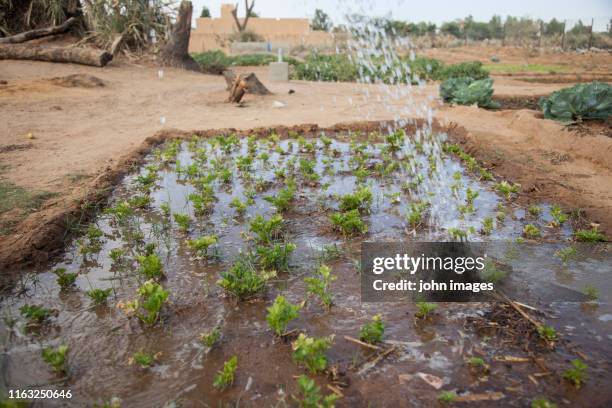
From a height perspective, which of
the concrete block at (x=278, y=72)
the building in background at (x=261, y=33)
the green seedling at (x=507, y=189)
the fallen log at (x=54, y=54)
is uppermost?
the building in background at (x=261, y=33)

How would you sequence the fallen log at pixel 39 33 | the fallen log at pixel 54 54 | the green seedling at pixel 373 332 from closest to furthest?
the green seedling at pixel 373 332 < the fallen log at pixel 54 54 < the fallen log at pixel 39 33

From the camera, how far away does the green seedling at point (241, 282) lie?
10.1 feet

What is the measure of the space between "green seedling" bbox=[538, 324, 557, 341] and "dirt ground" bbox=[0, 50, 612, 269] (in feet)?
7.10

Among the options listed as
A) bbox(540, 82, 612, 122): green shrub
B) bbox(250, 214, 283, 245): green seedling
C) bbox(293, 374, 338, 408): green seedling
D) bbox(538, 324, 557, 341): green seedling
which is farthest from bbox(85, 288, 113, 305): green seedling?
bbox(540, 82, 612, 122): green shrub

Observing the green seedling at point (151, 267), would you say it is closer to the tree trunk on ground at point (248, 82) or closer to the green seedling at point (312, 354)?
the green seedling at point (312, 354)

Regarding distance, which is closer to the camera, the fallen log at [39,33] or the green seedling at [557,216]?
the green seedling at [557,216]

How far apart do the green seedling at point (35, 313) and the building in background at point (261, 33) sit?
99.4ft

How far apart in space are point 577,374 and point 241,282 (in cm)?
200

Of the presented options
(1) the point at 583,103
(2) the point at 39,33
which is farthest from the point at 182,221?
(2) the point at 39,33

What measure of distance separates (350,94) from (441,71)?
647 cm

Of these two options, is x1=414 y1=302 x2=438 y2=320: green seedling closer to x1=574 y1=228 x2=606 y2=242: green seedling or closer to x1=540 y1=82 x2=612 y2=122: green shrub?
x1=574 y1=228 x2=606 y2=242: green seedling

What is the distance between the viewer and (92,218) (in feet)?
15.1

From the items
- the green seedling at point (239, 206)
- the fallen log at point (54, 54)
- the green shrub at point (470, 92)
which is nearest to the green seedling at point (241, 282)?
the green seedling at point (239, 206)

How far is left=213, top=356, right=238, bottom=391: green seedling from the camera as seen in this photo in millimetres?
2301
